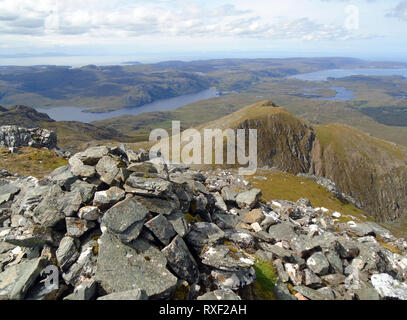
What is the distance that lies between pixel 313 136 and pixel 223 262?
184 meters

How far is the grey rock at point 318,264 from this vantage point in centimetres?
1625

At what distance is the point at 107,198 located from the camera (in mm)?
14086

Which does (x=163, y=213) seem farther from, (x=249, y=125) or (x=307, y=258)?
(x=249, y=125)

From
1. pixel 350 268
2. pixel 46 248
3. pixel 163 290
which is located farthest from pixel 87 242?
pixel 350 268

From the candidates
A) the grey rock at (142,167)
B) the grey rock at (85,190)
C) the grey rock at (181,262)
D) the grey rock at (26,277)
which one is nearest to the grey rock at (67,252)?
the grey rock at (26,277)

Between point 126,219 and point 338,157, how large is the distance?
596ft

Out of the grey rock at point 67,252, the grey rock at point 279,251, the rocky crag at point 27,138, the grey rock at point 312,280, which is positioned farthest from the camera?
the rocky crag at point 27,138

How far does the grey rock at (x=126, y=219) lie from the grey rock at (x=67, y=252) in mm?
1758

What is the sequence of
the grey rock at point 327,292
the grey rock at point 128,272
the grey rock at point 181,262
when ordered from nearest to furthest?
the grey rock at point 128,272
the grey rock at point 181,262
the grey rock at point 327,292

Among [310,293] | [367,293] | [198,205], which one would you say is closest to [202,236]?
[198,205]

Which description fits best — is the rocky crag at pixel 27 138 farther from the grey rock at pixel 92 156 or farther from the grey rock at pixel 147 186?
the grey rock at pixel 147 186

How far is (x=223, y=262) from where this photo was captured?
12844 millimetres
